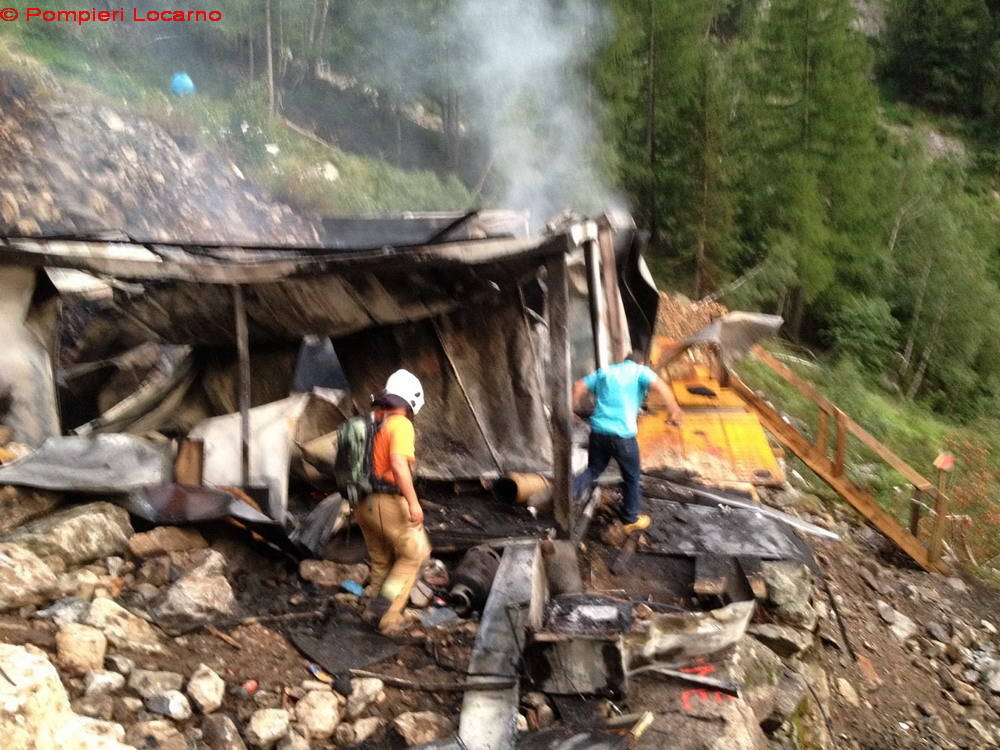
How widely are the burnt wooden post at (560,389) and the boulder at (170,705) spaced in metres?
2.74

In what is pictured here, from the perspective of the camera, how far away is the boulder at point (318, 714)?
3713mm

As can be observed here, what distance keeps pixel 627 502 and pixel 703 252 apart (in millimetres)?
14586

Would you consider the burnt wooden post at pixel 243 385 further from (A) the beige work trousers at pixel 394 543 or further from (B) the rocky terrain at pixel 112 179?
(B) the rocky terrain at pixel 112 179

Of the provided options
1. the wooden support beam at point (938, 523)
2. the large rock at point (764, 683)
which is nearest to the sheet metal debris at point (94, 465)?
the large rock at point (764, 683)

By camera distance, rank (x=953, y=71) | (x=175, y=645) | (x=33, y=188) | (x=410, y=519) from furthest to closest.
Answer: (x=953, y=71) < (x=33, y=188) < (x=410, y=519) < (x=175, y=645)

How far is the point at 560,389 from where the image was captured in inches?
208

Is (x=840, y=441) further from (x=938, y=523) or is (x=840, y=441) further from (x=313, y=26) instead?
(x=313, y=26)

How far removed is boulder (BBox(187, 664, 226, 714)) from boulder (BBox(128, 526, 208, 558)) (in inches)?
42.9

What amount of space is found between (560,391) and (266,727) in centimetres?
271

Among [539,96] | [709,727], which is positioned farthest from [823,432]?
[539,96]

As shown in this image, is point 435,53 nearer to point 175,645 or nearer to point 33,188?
point 33,188

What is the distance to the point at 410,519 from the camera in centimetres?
454

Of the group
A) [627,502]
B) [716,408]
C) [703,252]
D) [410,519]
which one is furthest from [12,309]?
[703,252]

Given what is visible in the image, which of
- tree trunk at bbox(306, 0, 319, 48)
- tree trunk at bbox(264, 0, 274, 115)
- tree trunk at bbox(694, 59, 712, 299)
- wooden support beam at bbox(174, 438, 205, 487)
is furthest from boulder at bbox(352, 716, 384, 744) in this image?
tree trunk at bbox(306, 0, 319, 48)
